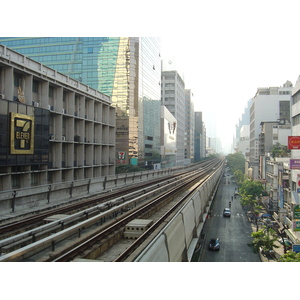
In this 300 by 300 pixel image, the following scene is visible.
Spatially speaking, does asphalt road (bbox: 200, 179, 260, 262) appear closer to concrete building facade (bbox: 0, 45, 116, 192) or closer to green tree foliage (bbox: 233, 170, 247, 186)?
concrete building facade (bbox: 0, 45, 116, 192)

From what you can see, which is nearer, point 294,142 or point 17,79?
point 294,142

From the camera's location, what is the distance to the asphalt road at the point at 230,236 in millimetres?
28969

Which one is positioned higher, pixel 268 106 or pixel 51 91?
pixel 268 106

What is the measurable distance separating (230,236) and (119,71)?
47706mm

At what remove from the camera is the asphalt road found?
95.0ft

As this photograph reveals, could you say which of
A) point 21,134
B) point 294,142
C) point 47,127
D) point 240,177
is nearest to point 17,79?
point 47,127

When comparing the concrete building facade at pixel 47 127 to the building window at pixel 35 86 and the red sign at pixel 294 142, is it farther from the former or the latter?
the red sign at pixel 294 142

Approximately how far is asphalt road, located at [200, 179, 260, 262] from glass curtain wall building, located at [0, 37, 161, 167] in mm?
26480

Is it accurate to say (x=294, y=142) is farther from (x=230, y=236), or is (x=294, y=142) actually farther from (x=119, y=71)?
(x=119, y=71)

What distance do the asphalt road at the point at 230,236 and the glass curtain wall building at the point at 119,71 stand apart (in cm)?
2648

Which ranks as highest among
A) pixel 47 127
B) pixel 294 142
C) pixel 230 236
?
pixel 47 127

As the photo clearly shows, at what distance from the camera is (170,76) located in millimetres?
125875

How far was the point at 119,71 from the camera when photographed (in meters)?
70.2

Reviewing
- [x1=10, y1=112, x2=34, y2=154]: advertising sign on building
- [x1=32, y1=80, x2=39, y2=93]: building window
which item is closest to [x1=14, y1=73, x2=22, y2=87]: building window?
[x1=32, y1=80, x2=39, y2=93]: building window
